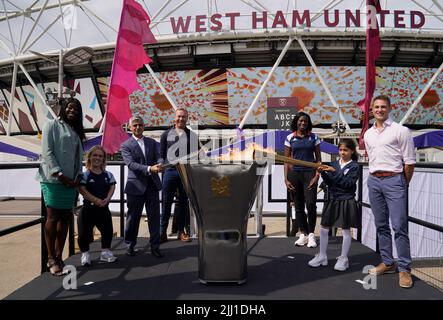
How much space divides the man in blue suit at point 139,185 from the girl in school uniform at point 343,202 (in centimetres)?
191

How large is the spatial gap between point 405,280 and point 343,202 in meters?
0.93

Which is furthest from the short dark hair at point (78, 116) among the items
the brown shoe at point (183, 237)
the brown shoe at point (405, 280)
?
the brown shoe at point (405, 280)

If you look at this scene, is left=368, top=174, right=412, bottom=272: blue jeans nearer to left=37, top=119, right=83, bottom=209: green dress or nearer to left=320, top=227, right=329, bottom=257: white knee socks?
left=320, top=227, right=329, bottom=257: white knee socks

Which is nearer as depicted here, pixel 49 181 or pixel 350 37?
pixel 49 181

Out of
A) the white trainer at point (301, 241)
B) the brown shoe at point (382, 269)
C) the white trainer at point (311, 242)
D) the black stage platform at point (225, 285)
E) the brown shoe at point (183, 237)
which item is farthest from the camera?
the brown shoe at point (183, 237)

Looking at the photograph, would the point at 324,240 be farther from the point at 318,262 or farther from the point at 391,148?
the point at 391,148

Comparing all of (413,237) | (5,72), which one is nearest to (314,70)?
(413,237)

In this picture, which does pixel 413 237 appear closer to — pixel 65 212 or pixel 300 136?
pixel 300 136

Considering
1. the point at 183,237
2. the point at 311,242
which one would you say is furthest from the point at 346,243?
the point at 183,237

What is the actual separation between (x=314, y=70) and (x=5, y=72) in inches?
914

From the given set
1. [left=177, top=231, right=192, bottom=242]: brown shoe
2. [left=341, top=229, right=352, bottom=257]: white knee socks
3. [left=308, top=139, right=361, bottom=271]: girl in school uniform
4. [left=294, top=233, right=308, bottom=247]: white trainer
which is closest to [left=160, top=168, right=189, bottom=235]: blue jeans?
[left=177, top=231, right=192, bottom=242]: brown shoe

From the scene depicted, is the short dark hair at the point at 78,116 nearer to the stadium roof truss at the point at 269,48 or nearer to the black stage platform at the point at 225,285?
the black stage platform at the point at 225,285

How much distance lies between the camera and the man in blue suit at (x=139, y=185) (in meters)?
4.03
